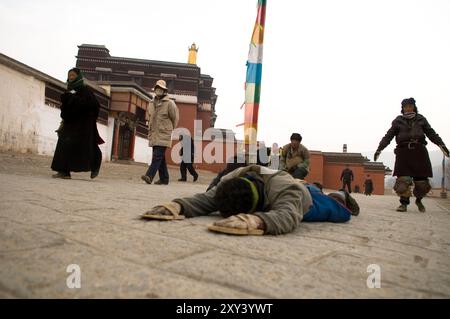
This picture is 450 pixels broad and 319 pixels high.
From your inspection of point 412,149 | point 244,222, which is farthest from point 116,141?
point 244,222

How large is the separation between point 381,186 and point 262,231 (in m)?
27.8

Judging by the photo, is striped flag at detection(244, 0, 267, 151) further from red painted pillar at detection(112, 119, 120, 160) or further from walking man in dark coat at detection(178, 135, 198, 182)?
red painted pillar at detection(112, 119, 120, 160)

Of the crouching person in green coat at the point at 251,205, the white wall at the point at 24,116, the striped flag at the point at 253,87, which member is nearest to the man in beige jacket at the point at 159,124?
the striped flag at the point at 253,87

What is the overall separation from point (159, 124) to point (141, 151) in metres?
13.8

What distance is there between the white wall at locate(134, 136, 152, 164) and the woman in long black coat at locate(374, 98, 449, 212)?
1555 centimetres

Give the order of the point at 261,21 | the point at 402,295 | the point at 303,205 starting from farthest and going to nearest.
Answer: the point at 261,21 → the point at 303,205 → the point at 402,295

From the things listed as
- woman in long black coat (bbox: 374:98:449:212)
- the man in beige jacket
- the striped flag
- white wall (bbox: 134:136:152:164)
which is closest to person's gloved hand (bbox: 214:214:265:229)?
the striped flag

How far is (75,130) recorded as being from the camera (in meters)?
5.41

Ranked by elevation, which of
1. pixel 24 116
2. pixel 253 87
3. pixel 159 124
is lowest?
pixel 159 124

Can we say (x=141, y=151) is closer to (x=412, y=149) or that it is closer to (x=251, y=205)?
(x=412, y=149)
